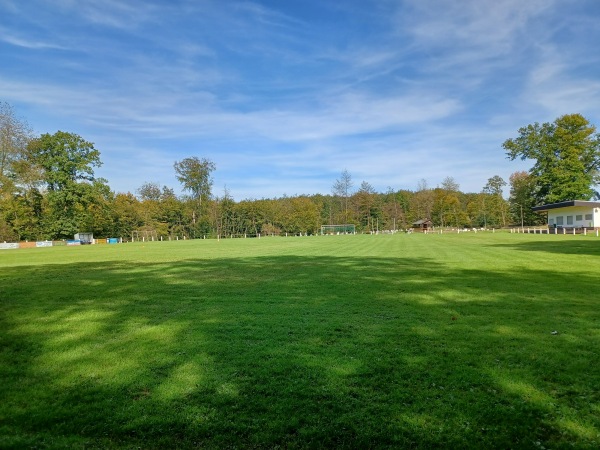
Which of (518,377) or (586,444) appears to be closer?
(586,444)

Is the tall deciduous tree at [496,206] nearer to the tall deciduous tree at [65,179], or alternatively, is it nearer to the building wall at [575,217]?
the building wall at [575,217]

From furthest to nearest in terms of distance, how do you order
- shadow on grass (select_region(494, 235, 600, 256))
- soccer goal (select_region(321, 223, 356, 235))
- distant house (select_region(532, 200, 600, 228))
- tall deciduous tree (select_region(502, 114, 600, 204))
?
soccer goal (select_region(321, 223, 356, 235))
tall deciduous tree (select_region(502, 114, 600, 204))
distant house (select_region(532, 200, 600, 228))
shadow on grass (select_region(494, 235, 600, 256))

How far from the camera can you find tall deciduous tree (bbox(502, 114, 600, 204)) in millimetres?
59241

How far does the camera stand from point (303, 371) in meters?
4.80

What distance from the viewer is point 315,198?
117 m

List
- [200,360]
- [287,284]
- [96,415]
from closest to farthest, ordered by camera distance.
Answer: [96,415] → [200,360] → [287,284]

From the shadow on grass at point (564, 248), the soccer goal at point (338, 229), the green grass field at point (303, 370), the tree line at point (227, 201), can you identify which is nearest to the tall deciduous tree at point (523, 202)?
the tree line at point (227, 201)

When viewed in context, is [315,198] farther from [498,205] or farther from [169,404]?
[169,404]

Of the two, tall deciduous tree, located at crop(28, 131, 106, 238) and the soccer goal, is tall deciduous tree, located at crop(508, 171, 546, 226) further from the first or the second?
tall deciduous tree, located at crop(28, 131, 106, 238)

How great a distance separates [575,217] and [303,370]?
6262 cm

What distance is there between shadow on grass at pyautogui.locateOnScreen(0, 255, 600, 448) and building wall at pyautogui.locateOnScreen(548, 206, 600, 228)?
52.1 metres

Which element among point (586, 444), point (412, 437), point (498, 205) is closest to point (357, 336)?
point (412, 437)

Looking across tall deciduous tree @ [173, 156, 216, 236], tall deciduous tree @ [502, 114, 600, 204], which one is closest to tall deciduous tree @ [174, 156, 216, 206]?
tall deciduous tree @ [173, 156, 216, 236]

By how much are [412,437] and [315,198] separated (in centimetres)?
11411
